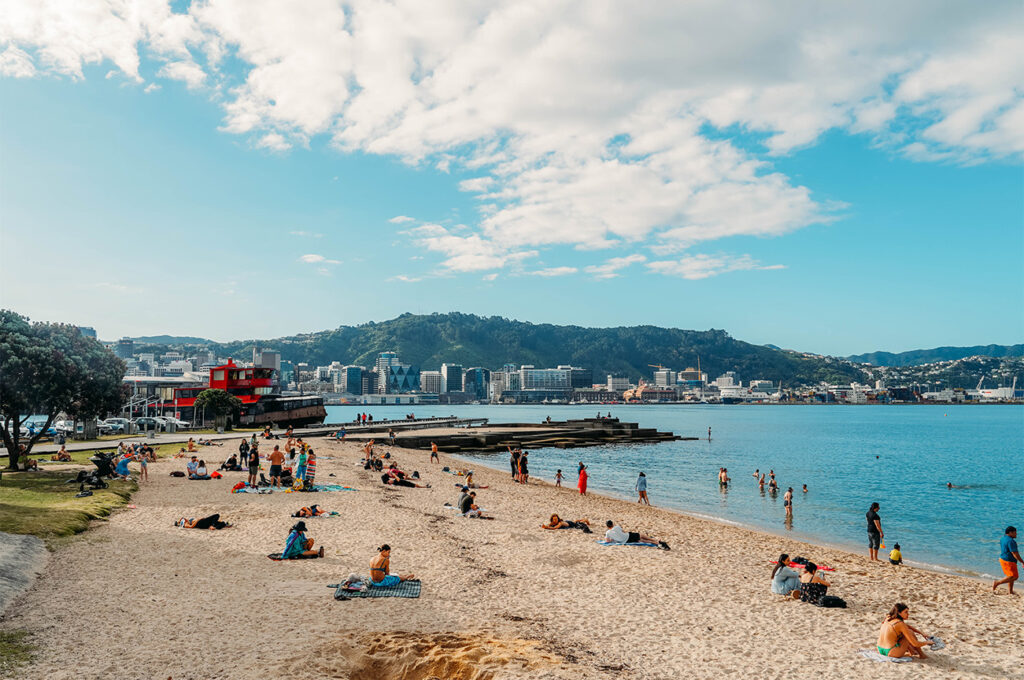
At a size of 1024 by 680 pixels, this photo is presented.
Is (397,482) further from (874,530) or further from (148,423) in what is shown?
(148,423)

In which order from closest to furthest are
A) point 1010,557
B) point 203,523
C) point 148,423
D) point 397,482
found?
point 1010,557 → point 203,523 → point 397,482 → point 148,423

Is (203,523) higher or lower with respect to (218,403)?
lower

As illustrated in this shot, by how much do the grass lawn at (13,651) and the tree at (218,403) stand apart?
53299mm

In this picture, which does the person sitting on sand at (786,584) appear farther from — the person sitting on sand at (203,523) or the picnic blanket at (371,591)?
the person sitting on sand at (203,523)

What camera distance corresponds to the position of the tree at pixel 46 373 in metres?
23.3

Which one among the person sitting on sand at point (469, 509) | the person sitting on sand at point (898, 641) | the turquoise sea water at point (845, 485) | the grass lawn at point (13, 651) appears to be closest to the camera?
the grass lawn at point (13, 651)

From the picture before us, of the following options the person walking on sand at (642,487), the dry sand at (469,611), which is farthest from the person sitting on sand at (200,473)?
the person walking on sand at (642,487)

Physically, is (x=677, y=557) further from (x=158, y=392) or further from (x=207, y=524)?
(x=158, y=392)

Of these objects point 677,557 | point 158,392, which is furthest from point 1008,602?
point 158,392

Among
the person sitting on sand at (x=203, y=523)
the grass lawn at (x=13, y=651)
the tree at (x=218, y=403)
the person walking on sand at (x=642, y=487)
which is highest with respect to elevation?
the tree at (x=218, y=403)

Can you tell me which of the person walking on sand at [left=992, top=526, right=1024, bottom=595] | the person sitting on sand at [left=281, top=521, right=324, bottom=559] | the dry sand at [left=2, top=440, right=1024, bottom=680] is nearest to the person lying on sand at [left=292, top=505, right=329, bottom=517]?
the dry sand at [left=2, top=440, right=1024, bottom=680]

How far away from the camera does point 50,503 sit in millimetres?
17719

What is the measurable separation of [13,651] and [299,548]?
6077mm

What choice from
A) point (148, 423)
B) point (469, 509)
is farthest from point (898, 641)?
point (148, 423)
